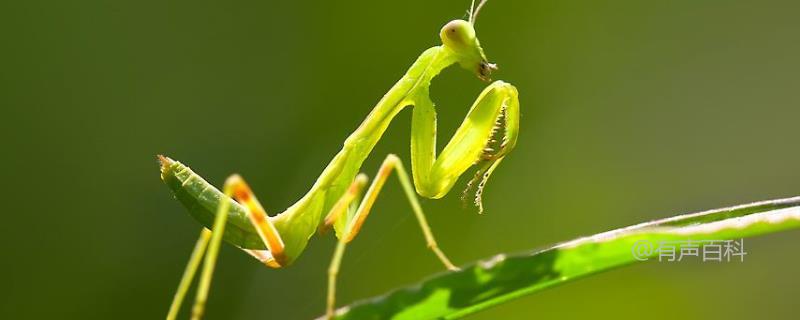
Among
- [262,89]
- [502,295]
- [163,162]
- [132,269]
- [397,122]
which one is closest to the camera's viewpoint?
[502,295]

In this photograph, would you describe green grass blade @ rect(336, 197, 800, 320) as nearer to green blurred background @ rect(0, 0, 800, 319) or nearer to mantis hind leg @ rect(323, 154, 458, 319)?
mantis hind leg @ rect(323, 154, 458, 319)

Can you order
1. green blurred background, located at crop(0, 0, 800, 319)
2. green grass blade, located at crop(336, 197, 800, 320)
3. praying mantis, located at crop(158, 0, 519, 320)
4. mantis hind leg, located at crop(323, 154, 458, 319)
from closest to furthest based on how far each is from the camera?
green grass blade, located at crop(336, 197, 800, 320), mantis hind leg, located at crop(323, 154, 458, 319), praying mantis, located at crop(158, 0, 519, 320), green blurred background, located at crop(0, 0, 800, 319)

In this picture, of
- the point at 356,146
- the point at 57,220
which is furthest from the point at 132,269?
the point at 356,146

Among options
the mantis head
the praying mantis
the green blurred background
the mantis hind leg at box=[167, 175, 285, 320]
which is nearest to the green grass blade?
the mantis hind leg at box=[167, 175, 285, 320]

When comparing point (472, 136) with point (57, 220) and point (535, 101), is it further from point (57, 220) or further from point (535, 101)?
point (57, 220)

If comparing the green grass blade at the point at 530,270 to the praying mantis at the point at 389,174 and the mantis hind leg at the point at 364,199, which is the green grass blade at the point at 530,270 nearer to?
the mantis hind leg at the point at 364,199

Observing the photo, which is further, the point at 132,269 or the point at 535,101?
the point at 535,101
